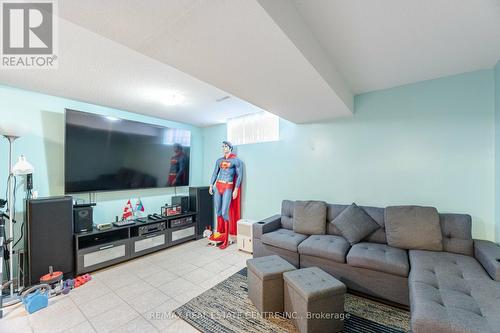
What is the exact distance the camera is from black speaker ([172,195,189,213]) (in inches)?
154

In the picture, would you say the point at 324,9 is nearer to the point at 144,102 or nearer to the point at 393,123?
the point at 393,123

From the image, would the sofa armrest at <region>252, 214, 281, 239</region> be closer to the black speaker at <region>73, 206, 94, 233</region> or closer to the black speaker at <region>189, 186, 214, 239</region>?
the black speaker at <region>189, 186, 214, 239</region>

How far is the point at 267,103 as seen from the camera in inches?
94.7

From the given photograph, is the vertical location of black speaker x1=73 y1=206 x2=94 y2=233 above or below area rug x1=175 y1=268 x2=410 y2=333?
above

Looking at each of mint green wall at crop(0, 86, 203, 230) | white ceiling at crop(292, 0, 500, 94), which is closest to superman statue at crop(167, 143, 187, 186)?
mint green wall at crop(0, 86, 203, 230)

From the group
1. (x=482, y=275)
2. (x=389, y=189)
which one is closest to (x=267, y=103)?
(x=389, y=189)

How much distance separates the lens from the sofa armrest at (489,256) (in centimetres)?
154

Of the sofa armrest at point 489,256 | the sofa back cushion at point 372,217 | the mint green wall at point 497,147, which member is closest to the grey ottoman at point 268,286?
the sofa back cushion at point 372,217

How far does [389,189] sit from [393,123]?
2.82 ft

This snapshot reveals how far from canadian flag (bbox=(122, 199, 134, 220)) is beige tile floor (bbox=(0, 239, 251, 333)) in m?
0.74

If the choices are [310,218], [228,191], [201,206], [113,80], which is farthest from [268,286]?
[113,80]

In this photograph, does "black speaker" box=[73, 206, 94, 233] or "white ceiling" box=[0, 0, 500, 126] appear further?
"black speaker" box=[73, 206, 94, 233]

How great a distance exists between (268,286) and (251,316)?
314mm

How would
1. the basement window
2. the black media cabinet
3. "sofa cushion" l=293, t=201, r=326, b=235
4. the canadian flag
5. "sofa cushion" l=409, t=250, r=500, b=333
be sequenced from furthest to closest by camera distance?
the basement window < the canadian flag < "sofa cushion" l=293, t=201, r=326, b=235 < the black media cabinet < "sofa cushion" l=409, t=250, r=500, b=333
